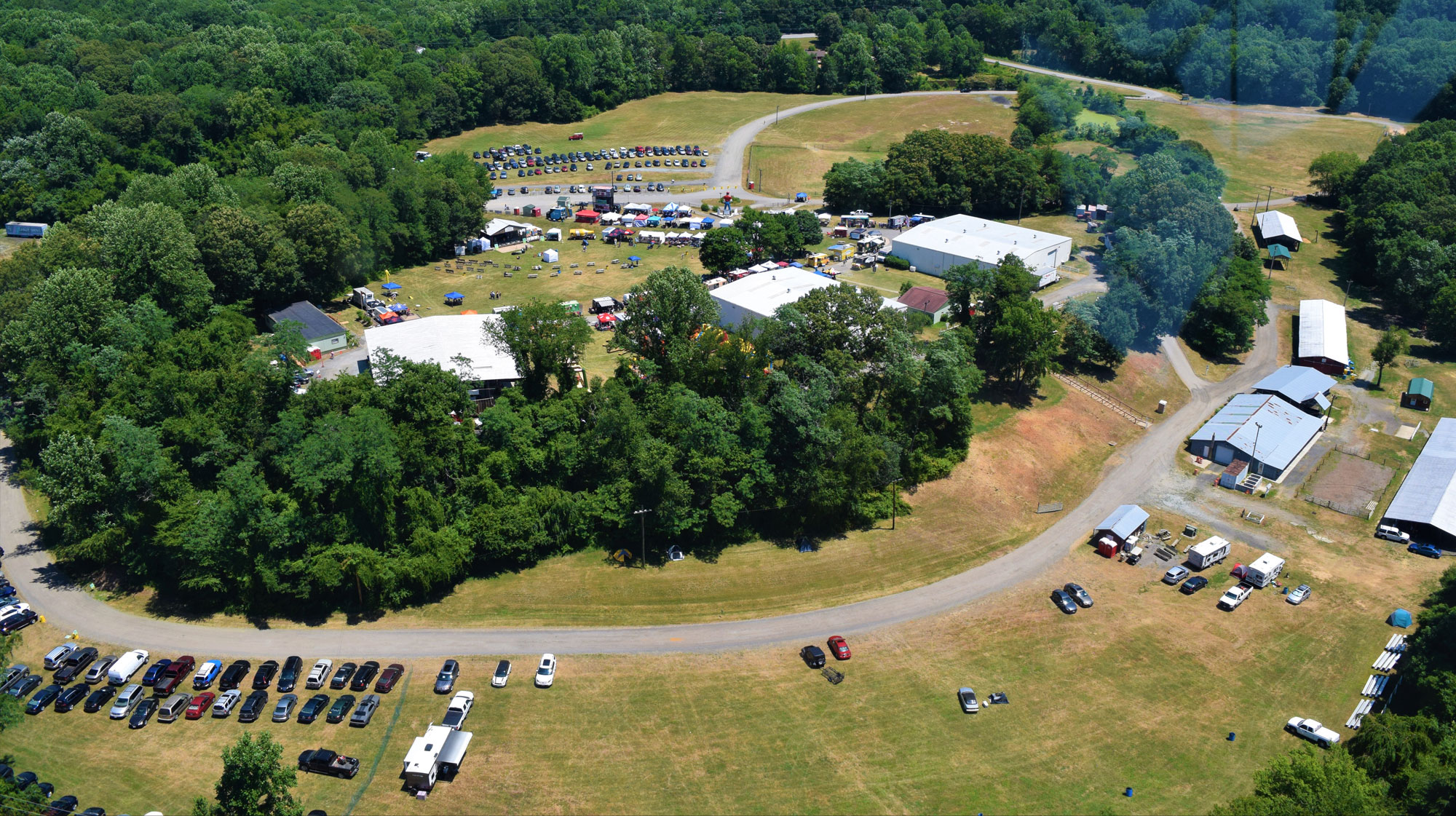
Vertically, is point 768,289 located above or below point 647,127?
below

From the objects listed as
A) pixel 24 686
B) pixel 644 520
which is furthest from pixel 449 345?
pixel 24 686

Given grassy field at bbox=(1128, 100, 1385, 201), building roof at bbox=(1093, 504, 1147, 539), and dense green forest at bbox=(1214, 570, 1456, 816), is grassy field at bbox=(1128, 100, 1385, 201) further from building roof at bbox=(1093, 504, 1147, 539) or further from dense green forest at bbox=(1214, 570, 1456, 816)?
dense green forest at bbox=(1214, 570, 1456, 816)

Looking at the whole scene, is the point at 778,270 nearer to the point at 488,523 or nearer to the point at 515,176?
the point at 488,523

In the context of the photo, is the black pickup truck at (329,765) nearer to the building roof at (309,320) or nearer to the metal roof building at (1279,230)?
the building roof at (309,320)

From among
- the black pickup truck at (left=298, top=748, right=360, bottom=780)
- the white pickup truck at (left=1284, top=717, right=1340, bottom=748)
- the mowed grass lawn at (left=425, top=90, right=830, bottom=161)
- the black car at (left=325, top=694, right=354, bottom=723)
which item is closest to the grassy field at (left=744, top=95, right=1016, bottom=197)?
the mowed grass lawn at (left=425, top=90, right=830, bottom=161)

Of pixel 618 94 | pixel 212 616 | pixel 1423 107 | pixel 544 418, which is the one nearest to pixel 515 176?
pixel 618 94

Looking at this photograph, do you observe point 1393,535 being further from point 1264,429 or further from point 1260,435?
point 1264,429
